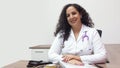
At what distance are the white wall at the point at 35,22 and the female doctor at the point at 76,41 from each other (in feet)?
6.16

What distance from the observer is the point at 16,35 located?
4.38 meters

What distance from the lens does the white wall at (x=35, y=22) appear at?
4.08 meters

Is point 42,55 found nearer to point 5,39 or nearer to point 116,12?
point 5,39

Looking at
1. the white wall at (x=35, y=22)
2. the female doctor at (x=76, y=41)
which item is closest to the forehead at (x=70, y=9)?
the female doctor at (x=76, y=41)

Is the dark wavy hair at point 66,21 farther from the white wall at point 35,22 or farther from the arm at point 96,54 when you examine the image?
the white wall at point 35,22

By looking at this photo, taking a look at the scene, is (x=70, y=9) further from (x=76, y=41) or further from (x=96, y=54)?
(x=96, y=54)

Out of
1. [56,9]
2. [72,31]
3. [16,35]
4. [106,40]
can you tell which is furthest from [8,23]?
[72,31]

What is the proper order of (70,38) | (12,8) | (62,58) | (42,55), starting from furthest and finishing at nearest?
(12,8), (42,55), (70,38), (62,58)

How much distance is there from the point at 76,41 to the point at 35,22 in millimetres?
2283

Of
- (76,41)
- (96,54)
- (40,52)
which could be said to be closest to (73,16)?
(76,41)

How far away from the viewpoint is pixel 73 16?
7.08 ft

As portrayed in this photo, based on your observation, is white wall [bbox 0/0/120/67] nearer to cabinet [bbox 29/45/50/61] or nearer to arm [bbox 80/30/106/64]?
cabinet [bbox 29/45/50/61]

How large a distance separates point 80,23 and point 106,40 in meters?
2.00

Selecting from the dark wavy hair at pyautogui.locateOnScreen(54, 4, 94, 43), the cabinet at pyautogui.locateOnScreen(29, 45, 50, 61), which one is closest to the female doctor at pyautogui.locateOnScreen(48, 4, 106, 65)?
the dark wavy hair at pyautogui.locateOnScreen(54, 4, 94, 43)
